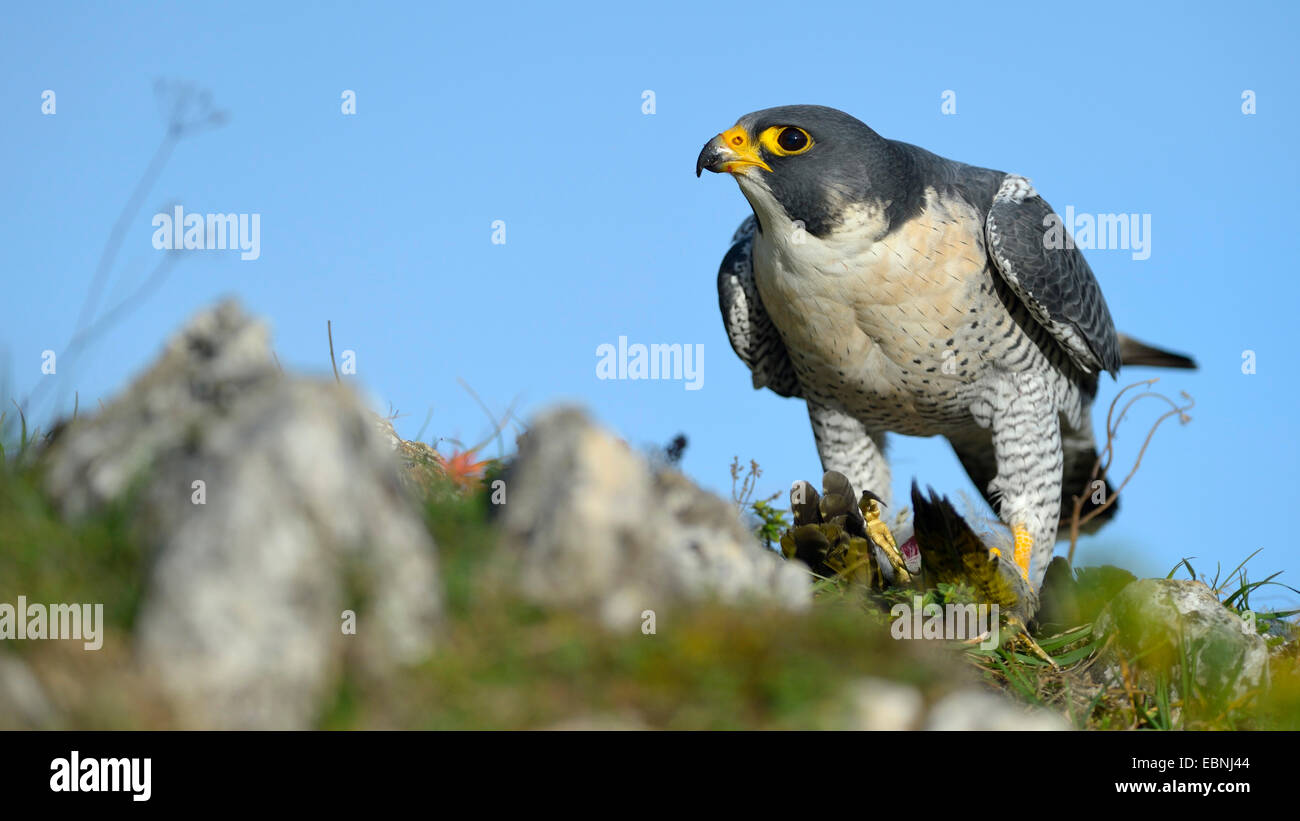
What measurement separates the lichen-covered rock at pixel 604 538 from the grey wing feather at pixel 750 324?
3.51 m

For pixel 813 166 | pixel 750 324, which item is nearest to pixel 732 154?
pixel 813 166

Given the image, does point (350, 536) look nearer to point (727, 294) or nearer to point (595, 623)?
point (595, 623)

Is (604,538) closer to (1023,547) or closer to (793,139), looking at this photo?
(793,139)

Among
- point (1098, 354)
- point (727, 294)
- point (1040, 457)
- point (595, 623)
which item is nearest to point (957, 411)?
point (1040, 457)

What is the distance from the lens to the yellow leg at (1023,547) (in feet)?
19.6

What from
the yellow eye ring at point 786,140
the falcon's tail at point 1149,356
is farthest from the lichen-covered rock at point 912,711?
the falcon's tail at point 1149,356

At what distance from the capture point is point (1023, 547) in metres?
6.04

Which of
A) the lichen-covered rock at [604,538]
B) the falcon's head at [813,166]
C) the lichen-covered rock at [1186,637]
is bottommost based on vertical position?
the lichen-covered rock at [1186,637]

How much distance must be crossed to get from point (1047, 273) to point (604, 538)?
385cm

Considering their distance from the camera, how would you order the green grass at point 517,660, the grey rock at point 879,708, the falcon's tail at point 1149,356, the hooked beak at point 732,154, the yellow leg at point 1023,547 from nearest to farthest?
the green grass at point 517,660 → the grey rock at point 879,708 → the hooked beak at point 732,154 → the yellow leg at point 1023,547 → the falcon's tail at point 1149,356

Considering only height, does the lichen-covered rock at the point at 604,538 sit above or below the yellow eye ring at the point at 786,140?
below

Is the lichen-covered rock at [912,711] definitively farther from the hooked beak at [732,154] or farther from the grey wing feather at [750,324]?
the grey wing feather at [750,324]

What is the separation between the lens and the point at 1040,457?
19.8 ft
